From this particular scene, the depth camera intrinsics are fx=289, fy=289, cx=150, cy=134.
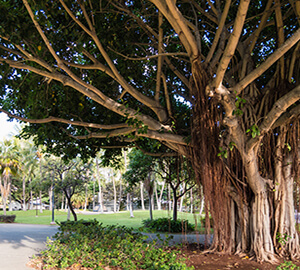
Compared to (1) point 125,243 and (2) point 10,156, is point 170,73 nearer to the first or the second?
(1) point 125,243

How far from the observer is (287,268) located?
193 inches

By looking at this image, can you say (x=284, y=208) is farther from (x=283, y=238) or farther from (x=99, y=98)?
(x=99, y=98)

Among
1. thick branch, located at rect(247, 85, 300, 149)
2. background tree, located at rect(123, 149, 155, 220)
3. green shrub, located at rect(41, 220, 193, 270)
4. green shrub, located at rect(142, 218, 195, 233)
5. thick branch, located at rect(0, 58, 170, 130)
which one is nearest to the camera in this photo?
thick branch, located at rect(247, 85, 300, 149)

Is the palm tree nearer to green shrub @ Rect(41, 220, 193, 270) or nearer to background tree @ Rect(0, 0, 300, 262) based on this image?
background tree @ Rect(0, 0, 300, 262)

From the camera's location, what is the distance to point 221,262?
18.3ft

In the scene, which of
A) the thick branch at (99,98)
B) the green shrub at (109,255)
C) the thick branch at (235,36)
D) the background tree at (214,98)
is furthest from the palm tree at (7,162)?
the thick branch at (235,36)

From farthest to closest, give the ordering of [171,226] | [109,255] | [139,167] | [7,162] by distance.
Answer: [7,162], [139,167], [171,226], [109,255]

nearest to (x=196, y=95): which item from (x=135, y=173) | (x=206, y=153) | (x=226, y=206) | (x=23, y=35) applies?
(x=206, y=153)

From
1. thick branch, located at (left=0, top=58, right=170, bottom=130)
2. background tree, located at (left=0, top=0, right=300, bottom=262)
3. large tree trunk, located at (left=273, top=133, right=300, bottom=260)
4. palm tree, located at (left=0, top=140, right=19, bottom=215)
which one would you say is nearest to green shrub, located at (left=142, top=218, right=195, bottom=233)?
background tree, located at (left=0, top=0, right=300, bottom=262)

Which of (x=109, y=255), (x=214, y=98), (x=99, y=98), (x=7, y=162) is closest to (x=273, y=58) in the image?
(x=214, y=98)

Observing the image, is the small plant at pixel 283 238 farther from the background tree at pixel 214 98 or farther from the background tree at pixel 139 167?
the background tree at pixel 139 167

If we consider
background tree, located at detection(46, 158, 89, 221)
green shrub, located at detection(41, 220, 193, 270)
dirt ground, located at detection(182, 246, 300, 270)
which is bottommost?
dirt ground, located at detection(182, 246, 300, 270)

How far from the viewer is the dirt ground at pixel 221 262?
17.3ft

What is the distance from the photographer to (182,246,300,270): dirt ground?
5273mm
